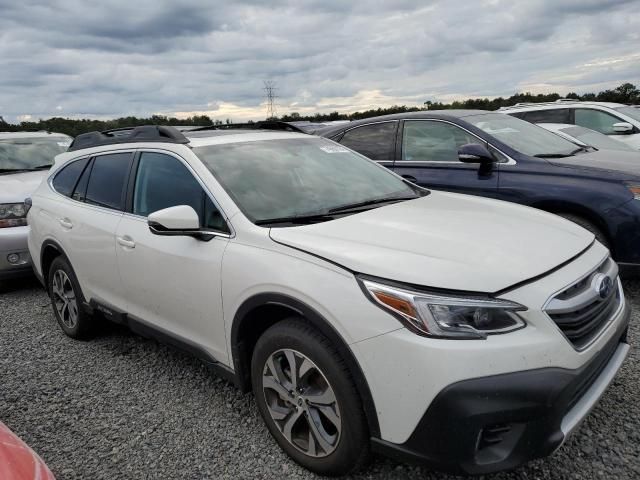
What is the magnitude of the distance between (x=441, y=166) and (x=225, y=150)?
267cm

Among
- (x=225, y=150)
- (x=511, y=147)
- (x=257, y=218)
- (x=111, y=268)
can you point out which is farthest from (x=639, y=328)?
(x=111, y=268)

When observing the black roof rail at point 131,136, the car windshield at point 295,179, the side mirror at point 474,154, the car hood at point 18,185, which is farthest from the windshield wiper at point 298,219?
the car hood at point 18,185

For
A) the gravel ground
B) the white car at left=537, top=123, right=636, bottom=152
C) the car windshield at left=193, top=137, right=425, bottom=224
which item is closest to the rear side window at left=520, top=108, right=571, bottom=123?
the white car at left=537, top=123, right=636, bottom=152

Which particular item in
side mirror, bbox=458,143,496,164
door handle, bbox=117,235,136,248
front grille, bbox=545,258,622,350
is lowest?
front grille, bbox=545,258,622,350

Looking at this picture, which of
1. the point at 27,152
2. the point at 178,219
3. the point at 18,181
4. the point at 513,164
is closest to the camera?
the point at 178,219

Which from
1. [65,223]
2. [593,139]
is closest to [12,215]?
[65,223]

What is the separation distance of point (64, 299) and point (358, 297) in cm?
321

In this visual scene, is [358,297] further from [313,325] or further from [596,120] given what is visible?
[596,120]

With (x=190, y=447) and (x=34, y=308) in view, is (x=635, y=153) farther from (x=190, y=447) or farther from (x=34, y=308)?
(x=34, y=308)

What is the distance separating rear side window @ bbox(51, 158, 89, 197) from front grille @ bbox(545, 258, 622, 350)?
358 centimetres

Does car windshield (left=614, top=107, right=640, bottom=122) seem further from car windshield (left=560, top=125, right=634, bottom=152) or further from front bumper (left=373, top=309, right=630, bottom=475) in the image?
front bumper (left=373, top=309, right=630, bottom=475)

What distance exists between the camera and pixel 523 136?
5129 millimetres

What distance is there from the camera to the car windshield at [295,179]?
2.77m

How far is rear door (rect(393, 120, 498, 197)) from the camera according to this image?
482 centimetres
